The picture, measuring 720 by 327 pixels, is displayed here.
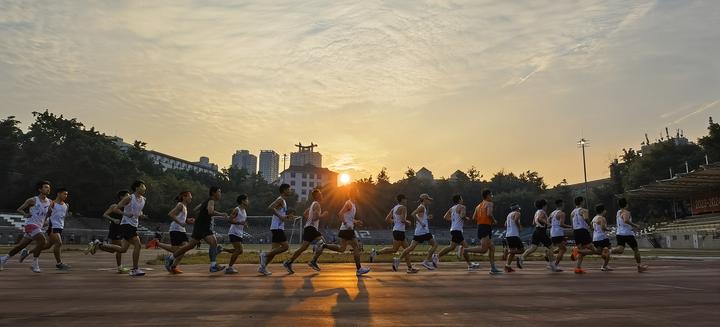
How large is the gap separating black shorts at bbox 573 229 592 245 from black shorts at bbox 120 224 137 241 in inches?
479

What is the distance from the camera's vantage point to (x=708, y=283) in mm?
9969

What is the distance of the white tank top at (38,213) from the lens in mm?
12686

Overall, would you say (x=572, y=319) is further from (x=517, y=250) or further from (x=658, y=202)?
(x=658, y=202)

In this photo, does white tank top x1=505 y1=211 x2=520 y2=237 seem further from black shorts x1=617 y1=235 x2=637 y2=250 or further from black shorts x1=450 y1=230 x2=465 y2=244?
black shorts x1=617 y1=235 x2=637 y2=250

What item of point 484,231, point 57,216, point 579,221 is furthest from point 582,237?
point 57,216

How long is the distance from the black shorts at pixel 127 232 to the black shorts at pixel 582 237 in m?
12.2

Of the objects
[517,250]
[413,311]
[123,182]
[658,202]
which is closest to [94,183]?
[123,182]

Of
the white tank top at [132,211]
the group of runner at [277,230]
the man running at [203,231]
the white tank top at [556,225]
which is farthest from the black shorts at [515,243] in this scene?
the white tank top at [132,211]

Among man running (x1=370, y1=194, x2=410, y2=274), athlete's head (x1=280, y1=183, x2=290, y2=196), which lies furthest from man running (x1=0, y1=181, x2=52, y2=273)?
man running (x1=370, y1=194, x2=410, y2=274)

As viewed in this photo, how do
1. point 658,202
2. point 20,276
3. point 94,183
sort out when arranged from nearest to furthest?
1. point 20,276
2. point 94,183
3. point 658,202

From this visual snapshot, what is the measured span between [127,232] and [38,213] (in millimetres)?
2997

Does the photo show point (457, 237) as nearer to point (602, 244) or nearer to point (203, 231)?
point (602, 244)

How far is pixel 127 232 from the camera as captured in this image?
11805mm

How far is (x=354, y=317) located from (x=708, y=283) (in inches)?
327
